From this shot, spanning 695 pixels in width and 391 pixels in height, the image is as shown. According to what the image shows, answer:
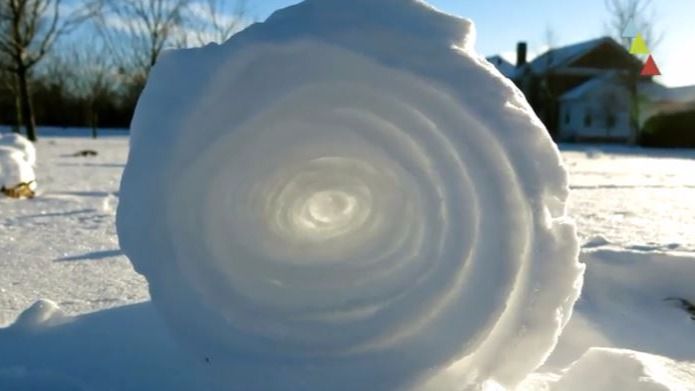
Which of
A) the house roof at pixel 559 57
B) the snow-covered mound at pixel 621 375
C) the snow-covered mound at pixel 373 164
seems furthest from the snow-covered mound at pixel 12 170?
the house roof at pixel 559 57

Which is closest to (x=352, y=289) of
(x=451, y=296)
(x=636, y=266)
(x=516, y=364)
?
(x=451, y=296)

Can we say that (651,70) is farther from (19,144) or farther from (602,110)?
(19,144)

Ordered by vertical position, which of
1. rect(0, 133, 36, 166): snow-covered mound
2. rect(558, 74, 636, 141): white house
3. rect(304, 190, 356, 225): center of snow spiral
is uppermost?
rect(304, 190, 356, 225): center of snow spiral

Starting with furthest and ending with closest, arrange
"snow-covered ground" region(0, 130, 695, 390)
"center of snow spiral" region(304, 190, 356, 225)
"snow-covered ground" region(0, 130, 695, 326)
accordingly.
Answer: "snow-covered ground" region(0, 130, 695, 326), "center of snow spiral" region(304, 190, 356, 225), "snow-covered ground" region(0, 130, 695, 390)

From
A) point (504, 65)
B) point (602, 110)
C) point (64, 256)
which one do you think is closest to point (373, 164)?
point (64, 256)

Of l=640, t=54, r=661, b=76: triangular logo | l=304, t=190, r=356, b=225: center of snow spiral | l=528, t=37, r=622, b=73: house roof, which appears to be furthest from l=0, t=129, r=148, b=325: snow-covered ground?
l=528, t=37, r=622, b=73: house roof

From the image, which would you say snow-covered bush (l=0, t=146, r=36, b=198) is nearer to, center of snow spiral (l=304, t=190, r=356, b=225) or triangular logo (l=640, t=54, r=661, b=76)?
center of snow spiral (l=304, t=190, r=356, b=225)

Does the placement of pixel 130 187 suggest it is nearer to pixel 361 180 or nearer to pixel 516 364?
pixel 361 180

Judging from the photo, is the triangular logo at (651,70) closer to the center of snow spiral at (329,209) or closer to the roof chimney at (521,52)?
the roof chimney at (521,52)

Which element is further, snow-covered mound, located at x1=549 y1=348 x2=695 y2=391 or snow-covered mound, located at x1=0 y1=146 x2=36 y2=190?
snow-covered mound, located at x1=0 y1=146 x2=36 y2=190
